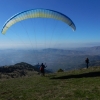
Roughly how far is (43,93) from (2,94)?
194 inches

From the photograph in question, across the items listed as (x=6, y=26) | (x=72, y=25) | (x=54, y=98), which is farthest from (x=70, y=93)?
(x=6, y=26)

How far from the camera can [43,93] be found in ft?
64.6

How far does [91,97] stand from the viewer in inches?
655

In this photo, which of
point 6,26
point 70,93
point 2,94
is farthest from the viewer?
point 6,26

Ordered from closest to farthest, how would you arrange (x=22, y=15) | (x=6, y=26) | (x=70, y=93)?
(x=70, y=93) < (x=22, y=15) < (x=6, y=26)

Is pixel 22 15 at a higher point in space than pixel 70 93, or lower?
higher

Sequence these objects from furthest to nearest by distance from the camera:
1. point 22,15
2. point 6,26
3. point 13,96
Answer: point 6,26, point 22,15, point 13,96


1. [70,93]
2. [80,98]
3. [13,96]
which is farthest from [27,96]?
[80,98]

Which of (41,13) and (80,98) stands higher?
(41,13)

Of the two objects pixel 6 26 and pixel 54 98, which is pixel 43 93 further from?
pixel 6 26

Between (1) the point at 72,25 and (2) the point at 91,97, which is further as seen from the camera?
(1) the point at 72,25

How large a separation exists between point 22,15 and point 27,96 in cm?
1327

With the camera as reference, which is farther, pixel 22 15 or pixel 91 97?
pixel 22 15

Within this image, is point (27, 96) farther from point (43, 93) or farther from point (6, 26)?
point (6, 26)
